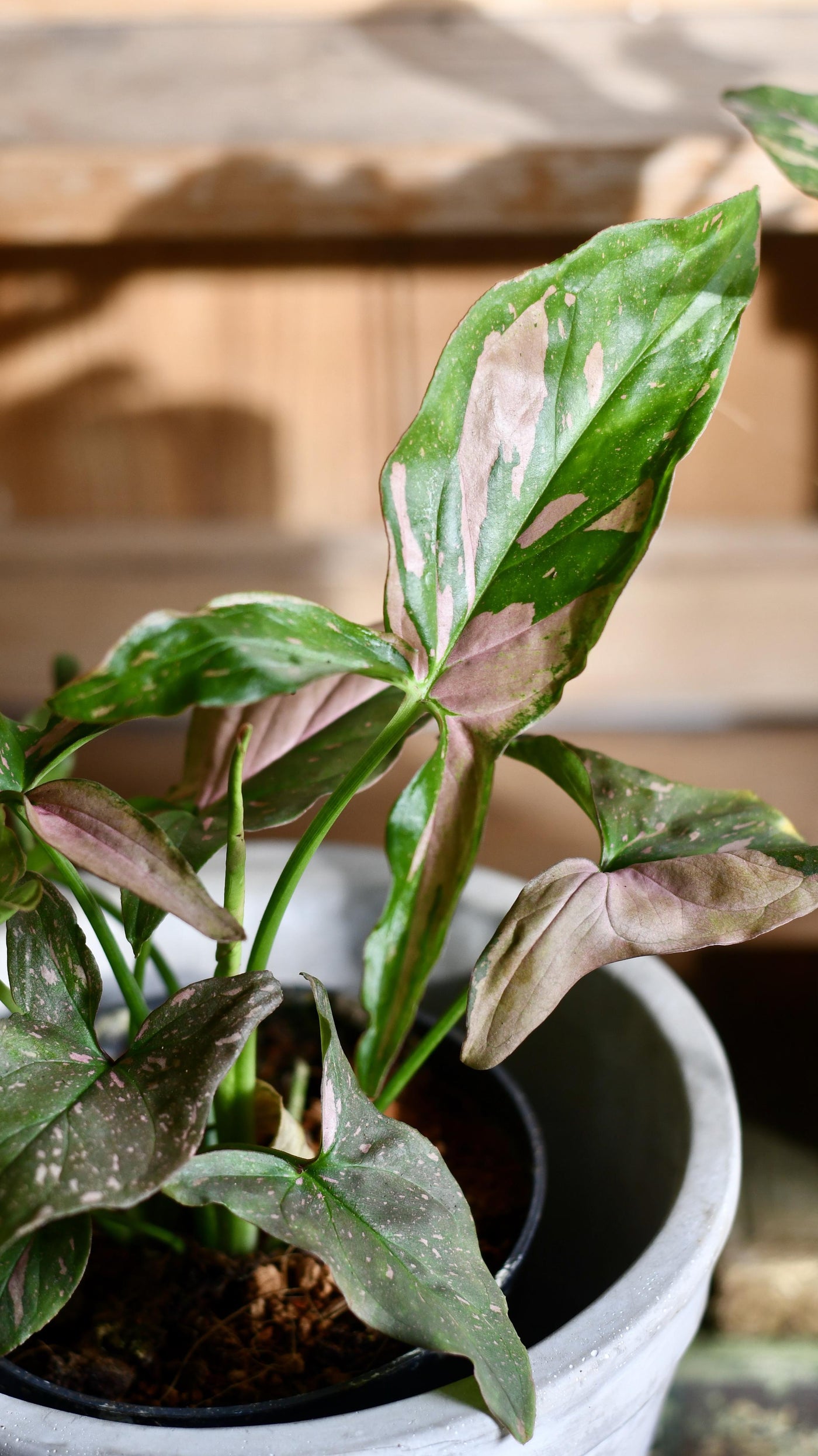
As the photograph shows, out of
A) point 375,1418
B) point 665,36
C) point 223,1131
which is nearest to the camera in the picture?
point 375,1418

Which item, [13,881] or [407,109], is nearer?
[13,881]

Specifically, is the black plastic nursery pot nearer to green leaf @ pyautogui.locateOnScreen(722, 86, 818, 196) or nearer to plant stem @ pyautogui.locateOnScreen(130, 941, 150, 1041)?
plant stem @ pyautogui.locateOnScreen(130, 941, 150, 1041)

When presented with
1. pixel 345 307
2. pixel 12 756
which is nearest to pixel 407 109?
pixel 345 307

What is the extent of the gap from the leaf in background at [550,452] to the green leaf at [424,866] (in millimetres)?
16

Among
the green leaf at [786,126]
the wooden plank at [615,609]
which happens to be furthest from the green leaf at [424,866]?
the wooden plank at [615,609]

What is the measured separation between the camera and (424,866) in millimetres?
436

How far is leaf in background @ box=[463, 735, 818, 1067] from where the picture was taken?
13.9 inches

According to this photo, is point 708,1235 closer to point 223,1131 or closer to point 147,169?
point 223,1131

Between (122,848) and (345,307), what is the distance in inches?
27.3

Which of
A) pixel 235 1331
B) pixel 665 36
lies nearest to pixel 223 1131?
pixel 235 1331

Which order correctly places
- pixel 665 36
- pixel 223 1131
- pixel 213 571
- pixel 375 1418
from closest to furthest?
pixel 375 1418, pixel 223 1131, pixel 665 36, pixel 213 571

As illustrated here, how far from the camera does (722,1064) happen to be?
47cm

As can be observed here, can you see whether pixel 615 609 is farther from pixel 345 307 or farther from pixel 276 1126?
pixel 276 1126

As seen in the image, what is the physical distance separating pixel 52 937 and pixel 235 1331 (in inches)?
6.6
